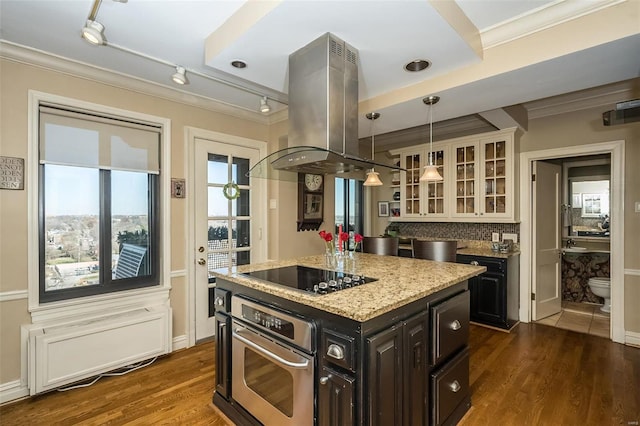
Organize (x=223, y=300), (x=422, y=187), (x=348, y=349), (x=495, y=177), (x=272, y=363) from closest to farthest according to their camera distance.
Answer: (x=348, y=349) < (x=272, y=363) < (x=223, y=300) < (x=495, y=177) < (x=422, y=187)

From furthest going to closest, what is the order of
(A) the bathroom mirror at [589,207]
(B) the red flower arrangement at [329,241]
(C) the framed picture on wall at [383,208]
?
(C) the framed picture on wall at [383,208] → (A) the bathroom mirror at [589,207] → (B) the red flower arrangement at [329,241]

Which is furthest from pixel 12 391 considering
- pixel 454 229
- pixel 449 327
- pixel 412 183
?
pixel 454 229

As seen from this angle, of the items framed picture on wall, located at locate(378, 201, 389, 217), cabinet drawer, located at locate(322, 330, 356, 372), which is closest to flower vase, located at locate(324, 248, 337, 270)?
cabinet drawer, located at locate(322, 330, 356, 372)

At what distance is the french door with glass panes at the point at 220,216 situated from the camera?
328 centimetres

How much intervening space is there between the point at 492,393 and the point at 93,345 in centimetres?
311

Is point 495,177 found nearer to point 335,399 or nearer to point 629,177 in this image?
point 629,177

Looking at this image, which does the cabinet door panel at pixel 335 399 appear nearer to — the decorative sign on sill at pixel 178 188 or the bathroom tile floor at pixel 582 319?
the decorative sign on sill at pixel 178 188

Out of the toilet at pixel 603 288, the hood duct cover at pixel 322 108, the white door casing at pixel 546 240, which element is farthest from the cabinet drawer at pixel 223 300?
the toilet at pixel 603 288

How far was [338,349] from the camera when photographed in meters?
1.38

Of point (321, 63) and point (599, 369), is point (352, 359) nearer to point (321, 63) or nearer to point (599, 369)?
Answer: point (321, 63)

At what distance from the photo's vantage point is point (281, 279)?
1914 mm

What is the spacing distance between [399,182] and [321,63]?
353 centimetres

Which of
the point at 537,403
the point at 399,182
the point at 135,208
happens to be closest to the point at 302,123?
the point at 135,208

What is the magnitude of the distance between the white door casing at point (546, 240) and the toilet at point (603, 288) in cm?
46
